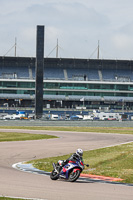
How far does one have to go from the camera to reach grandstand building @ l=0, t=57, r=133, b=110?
131m

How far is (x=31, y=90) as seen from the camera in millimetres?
131750

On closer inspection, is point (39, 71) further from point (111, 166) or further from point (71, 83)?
point (111, 166)

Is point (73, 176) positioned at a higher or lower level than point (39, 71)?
lower

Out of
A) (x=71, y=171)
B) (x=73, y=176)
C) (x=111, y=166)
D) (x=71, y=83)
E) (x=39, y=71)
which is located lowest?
(x=111, y=166)

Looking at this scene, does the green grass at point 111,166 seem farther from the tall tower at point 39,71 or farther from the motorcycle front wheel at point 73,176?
the tall tower at point 39,71

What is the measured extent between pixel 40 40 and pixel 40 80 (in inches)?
366

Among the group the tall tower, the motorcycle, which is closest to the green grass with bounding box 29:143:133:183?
the motorcycle

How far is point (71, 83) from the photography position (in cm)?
13188

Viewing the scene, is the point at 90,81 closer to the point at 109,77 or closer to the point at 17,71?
the point at 109,77

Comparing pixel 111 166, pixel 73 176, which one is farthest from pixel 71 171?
pixel 111 166

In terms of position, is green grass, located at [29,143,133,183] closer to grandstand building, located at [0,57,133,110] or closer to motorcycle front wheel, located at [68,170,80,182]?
motorcycle front wheel, located at [68,170,80,182]

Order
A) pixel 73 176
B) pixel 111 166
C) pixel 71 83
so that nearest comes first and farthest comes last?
pixel 73 176 < pixel 111 166 < pixel 71 83

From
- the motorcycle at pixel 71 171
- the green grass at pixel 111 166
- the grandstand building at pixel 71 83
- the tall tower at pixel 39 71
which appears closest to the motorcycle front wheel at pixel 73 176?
the motorcycle at pixel 71 171

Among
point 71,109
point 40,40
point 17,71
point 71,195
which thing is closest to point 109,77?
point 71,109
